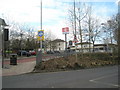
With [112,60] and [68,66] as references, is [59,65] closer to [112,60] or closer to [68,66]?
[68,66]

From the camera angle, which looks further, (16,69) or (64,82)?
(16,69)

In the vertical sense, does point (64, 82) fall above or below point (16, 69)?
above

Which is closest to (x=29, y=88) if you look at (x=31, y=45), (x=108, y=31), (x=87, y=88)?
(x=87, y=88)

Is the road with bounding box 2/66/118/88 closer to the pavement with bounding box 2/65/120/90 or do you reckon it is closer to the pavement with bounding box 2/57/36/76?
the pavement with bounding box 2/65/120/90

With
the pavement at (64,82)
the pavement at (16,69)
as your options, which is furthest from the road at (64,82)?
the pavement at (16,69)

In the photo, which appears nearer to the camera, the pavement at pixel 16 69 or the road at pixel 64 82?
the road at pixel 64 82

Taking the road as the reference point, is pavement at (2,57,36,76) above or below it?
below

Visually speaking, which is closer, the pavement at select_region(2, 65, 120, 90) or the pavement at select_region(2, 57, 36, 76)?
the pavement at select_region(2, 65, 120, 90)

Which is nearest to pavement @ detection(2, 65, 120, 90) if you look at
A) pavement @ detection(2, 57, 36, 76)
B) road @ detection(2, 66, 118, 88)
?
road @ detection(2, 66, 118, 88)

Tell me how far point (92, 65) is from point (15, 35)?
31781 millimetres

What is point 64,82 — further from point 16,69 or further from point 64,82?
point 16,69

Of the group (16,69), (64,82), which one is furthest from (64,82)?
(16,69)

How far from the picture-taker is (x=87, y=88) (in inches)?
263

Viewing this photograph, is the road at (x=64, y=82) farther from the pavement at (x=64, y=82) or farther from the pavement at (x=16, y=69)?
the pavement at (x=16, y=69)
